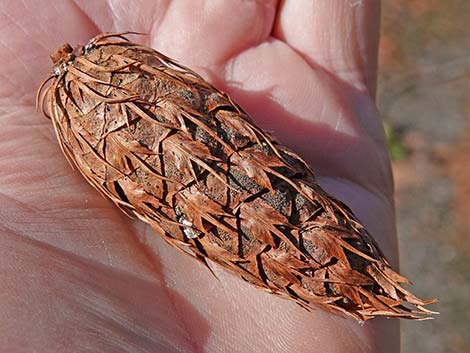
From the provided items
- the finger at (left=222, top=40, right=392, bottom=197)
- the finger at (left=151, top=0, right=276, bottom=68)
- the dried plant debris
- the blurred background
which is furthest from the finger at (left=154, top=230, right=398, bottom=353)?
the blurred background

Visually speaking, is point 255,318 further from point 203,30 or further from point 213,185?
point 203,30

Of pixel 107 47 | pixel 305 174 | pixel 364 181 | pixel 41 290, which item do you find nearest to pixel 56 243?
pixel 41 290

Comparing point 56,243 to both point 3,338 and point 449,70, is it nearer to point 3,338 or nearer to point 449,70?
point 3,338

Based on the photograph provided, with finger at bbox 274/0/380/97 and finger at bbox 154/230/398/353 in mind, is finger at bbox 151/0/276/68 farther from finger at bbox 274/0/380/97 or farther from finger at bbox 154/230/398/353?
finger at bbox 154/230/398/353

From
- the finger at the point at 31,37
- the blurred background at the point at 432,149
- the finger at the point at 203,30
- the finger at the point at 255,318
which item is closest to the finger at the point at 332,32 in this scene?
the finger at the point at 203,30

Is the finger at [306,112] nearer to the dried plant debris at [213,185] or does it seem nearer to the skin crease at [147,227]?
the skin crease at [147,227]

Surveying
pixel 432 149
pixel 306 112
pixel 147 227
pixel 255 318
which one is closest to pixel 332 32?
pixel 306 112
